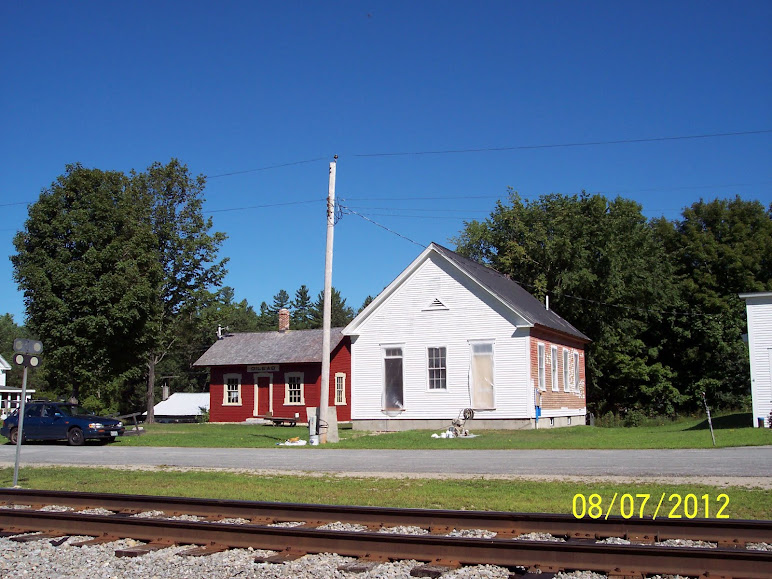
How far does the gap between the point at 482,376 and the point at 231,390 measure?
868 inches

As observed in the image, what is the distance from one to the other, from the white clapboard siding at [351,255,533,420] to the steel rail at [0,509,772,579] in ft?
69.1

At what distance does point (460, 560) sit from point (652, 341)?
49.4m

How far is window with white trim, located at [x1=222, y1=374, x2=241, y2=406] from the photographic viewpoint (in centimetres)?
4634

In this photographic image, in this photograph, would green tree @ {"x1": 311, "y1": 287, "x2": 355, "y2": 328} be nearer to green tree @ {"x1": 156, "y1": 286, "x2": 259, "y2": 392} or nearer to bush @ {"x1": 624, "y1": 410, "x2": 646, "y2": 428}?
green tree @ {"x1": 156, "y1": 286, "x2": 259, "y2": 392}

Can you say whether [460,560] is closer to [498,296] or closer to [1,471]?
[1,471]

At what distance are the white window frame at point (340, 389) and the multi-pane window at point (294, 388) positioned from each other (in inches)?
85.2

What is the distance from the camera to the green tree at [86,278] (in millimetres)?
32000

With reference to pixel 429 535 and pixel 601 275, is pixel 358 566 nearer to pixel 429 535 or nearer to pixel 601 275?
pixel 429 535

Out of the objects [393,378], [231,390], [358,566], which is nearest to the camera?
[358,566]

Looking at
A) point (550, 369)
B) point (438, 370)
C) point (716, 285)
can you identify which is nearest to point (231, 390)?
point (438, 370)

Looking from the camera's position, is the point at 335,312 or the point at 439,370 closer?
the point at 439,370

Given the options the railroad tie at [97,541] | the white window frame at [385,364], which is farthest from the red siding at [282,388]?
the railroad tie at [97,541]

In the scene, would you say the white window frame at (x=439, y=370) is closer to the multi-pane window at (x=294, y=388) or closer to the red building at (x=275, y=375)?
the red building at (x=275, y=375)

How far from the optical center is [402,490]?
12320mm
